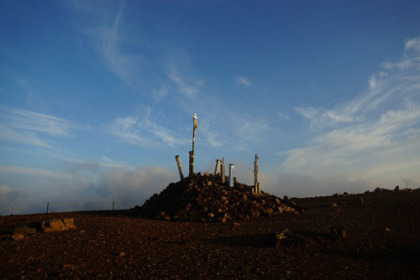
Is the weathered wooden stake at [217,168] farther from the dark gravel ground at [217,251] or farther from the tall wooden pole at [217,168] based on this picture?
the dark gravel ground at [217,251]

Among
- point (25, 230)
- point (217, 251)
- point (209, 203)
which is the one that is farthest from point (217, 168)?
point (25, 230)

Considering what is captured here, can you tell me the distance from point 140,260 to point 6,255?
620 centimetres

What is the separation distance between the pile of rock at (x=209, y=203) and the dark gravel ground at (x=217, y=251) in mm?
2307

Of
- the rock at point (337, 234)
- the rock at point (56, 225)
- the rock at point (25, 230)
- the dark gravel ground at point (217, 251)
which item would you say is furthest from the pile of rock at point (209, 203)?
the rock at point (25, 230)

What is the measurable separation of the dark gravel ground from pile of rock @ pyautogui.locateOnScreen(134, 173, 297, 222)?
2.31m

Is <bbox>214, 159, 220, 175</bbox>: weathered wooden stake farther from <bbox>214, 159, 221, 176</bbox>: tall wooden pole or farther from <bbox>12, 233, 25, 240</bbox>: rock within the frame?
<bbox>12, 233, 25, 240</bbox>: rock

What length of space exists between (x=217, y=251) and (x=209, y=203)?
9.53 meters

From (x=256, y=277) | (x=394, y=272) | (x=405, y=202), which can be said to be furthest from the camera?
(x=405, y=202)

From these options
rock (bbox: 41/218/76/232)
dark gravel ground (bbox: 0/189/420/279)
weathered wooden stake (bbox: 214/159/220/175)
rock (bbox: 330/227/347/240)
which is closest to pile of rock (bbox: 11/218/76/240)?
rock (bbox: 41/218/76/232)

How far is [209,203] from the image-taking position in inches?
922

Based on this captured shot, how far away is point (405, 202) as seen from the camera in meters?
23.9

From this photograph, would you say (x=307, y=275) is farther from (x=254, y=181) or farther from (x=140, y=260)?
(x=254, y=181)

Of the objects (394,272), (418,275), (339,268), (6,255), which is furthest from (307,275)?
(6,255)

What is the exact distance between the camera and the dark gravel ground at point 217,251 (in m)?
11.6
